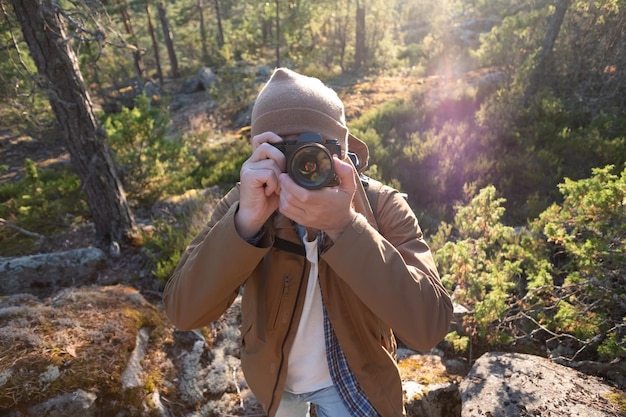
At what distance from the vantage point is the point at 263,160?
4.03 ft

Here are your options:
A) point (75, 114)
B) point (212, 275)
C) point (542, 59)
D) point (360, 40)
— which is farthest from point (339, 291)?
point (360, 40)

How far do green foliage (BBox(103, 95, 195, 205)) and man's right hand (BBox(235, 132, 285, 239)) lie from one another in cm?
537

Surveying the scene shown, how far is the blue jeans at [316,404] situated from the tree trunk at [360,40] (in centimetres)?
1669

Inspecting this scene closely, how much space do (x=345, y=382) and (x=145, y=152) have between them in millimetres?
5796

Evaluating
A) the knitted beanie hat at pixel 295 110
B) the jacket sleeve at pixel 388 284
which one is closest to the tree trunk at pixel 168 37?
the knitted beanie hat at pixel 295 110

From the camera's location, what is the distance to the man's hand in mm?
1163

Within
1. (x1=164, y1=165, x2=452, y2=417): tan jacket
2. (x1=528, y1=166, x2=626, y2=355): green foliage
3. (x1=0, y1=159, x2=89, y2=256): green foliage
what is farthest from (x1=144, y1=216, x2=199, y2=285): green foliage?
(x1=528, y1=166, x2=626, y2=355): green foliage

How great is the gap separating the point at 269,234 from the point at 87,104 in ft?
12.9

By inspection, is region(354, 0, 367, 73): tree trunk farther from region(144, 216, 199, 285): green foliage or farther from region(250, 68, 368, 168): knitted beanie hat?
region(250, 68, 368, 168): knitted beanie hat

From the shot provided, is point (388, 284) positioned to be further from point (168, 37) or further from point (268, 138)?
point (168, 37)

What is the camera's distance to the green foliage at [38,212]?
5.30 m

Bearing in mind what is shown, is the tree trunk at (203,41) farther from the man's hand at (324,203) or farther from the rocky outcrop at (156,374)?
the man's hand at (324,203)

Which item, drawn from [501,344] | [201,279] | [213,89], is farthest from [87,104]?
[213,89]

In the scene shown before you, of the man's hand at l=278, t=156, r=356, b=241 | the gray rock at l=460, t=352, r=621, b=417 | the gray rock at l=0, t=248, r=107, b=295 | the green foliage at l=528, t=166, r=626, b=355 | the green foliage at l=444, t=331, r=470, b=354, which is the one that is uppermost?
the man's hand at l=278, t=156, r=356, b=241
